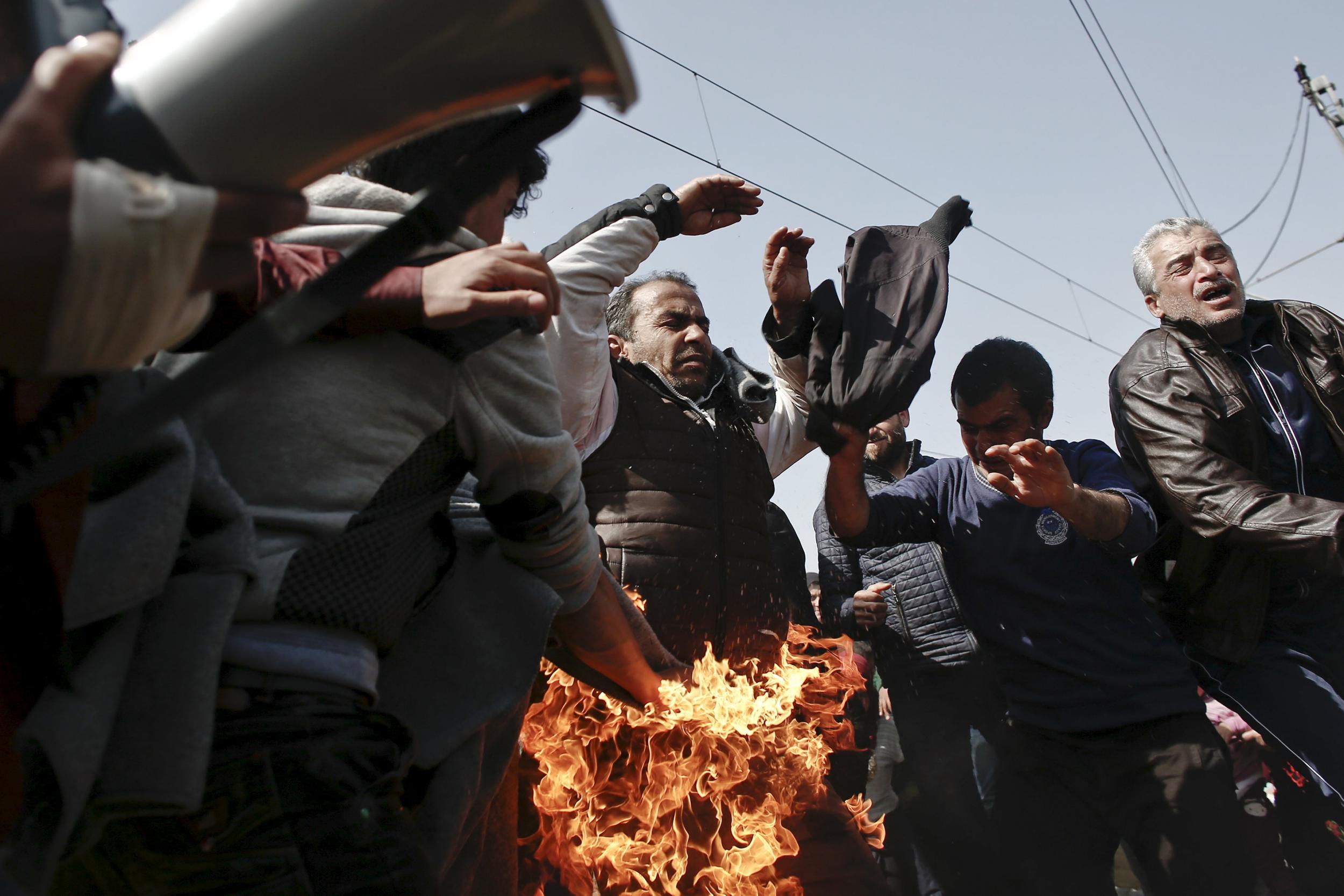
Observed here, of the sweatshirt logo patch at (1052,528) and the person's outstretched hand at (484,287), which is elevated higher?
the person's outstretched hand at (484,287)

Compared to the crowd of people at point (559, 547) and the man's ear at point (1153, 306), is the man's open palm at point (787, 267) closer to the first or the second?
the crowd of people at point (559, 547)

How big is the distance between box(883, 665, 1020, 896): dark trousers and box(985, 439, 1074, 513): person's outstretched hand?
127cm

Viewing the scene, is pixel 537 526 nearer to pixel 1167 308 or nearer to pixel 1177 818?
pixel 1177 818

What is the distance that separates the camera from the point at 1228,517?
10.2 feet

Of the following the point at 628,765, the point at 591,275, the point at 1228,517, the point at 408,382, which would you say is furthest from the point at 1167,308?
the point at 408,382

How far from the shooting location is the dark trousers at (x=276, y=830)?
1.12m

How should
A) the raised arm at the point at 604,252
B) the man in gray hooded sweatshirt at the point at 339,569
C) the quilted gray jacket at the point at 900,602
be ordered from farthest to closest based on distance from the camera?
the quilted gray jacket at the point at 900,602, the raised arm at the point at 604,252, the man in gray hooded sweatshirt at the point at 339,569

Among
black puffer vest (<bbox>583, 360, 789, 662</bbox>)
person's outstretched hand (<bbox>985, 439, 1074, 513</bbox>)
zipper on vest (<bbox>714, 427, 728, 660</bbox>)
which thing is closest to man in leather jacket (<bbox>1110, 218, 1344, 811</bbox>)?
person's outstretched hand (<bbox>985, 439, 1074, 513</bbox>)

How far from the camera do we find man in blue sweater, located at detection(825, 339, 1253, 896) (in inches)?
120

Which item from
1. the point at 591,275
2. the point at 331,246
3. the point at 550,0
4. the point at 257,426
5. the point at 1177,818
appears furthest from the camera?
the point at 1177,818

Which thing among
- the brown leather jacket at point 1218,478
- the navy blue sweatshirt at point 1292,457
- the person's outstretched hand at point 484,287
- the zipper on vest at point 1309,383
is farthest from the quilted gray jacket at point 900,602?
the person's outstretched hand at point 484,287

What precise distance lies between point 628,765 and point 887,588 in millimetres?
2385

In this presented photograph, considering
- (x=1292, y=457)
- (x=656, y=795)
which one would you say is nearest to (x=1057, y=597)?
(x=1292, y=457)

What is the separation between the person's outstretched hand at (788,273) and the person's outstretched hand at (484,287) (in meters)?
1.94
